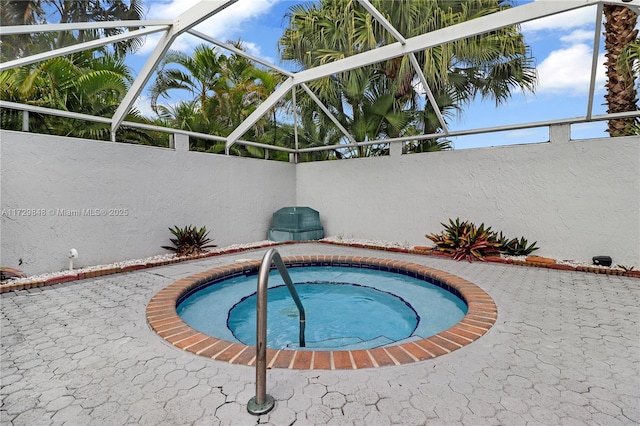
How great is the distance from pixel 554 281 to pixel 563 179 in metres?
2.88

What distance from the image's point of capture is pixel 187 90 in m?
12.5

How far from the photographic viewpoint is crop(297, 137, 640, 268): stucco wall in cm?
648

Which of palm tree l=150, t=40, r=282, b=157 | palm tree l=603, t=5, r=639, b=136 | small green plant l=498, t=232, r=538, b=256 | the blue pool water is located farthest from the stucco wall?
palm tree l=150, t=40, r=282, b=157

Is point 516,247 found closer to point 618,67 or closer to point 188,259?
point 618,67

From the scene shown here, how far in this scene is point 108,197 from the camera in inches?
273

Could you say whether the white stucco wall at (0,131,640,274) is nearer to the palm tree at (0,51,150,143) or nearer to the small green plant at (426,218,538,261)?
the small green plant at (426,218,538,261)

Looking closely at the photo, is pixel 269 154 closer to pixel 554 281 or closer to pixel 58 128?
pixel 58 128

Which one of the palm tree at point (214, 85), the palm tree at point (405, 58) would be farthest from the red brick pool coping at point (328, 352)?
the palm tree at point (214, 85)

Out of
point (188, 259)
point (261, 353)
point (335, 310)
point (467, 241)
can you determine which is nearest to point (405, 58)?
point (467, 241)

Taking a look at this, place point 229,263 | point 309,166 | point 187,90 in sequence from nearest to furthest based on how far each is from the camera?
point 229,263 → point 309,166 → point 187,90

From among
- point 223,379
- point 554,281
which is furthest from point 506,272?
point 223,379

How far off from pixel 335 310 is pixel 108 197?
5.55m

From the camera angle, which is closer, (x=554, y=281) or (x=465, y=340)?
(x=465, y=340)

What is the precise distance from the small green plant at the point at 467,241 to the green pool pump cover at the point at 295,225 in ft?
12.6
